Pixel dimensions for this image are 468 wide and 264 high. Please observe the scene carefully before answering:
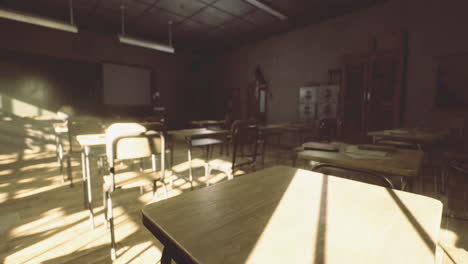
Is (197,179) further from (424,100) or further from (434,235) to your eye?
(424,100)

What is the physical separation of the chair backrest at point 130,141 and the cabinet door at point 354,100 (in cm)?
423

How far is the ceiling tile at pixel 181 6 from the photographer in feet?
16.0

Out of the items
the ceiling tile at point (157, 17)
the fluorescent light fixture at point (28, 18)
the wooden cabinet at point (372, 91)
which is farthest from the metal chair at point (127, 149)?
the ceiling tile at point (157, 17)

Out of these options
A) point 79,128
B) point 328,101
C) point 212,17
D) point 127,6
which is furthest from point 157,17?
point 328,101

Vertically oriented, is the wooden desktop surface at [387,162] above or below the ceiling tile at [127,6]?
below

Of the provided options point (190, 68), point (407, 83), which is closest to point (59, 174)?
point (190, 68)

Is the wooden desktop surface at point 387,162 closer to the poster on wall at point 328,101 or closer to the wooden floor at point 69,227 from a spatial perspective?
the wooden floor at point 69,227

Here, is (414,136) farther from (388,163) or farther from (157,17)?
(157,17)

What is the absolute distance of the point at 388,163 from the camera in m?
1.23

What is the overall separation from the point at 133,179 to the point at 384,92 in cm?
494

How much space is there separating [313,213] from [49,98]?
24.1ft

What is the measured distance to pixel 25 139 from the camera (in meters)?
5.73

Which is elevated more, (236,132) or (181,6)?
→ (181,6)

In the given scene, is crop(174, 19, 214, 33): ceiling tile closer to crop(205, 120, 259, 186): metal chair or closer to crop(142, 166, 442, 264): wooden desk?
crop(205, 120, 259, 186): metal chair
